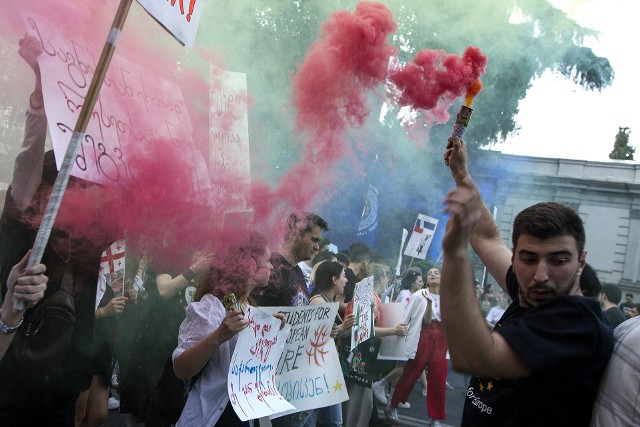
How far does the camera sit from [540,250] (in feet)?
6.30

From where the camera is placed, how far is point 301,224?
154 inches

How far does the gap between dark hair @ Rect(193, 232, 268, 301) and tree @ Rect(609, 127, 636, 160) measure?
3612 centimetres

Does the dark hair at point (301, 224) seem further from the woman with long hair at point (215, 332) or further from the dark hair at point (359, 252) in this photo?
the dark hair at point (359, 252)

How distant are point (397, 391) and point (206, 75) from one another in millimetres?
5607

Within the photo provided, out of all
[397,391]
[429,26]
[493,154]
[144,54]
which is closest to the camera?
[144,54]

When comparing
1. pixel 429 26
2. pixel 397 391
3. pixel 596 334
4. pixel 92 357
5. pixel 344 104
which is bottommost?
pixel 397 391

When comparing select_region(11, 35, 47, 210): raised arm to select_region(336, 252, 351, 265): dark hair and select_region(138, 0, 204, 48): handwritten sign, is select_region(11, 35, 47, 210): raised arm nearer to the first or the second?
select_region(138, 0, 204, 48): handwritten sign

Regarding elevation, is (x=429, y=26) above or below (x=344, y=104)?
above

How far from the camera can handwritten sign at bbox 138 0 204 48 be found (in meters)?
2.31

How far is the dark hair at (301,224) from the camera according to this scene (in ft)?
11.9

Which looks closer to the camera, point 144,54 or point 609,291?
point 144,54

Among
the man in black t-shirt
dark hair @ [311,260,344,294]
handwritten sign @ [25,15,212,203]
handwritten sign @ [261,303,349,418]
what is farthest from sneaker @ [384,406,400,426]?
the man in black t-shirt

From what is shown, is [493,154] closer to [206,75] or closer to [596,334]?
[206,75]

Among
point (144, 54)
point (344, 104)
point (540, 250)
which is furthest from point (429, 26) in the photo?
point (540, 250)
